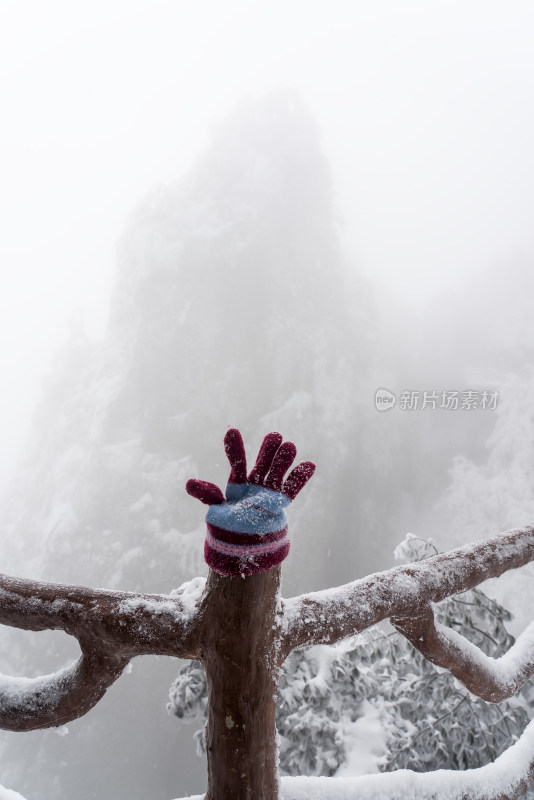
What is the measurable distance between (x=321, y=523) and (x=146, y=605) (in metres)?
13.2

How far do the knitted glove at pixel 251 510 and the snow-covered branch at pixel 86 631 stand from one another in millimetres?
143

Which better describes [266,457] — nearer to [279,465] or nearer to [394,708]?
[279,465]

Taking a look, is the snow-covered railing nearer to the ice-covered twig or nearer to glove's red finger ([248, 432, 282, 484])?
the ice-covered twig

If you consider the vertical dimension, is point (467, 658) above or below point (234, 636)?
below

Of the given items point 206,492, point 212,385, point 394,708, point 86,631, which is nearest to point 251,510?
point 206,492

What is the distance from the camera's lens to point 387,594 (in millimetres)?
980

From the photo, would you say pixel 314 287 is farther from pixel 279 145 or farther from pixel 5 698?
pixel 5 698

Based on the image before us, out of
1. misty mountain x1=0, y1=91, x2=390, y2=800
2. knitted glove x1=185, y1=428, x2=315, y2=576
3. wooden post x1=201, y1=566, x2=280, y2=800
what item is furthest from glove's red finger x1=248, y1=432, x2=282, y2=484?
misty mountain x1=0, y1=91, x2=390, y2=800

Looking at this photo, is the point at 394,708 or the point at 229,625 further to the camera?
the point at 394,708

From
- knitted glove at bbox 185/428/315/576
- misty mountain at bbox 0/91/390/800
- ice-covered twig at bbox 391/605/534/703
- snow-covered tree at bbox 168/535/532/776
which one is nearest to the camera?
knitted glove at bbox 185/428/315/576

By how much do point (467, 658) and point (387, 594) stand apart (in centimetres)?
38

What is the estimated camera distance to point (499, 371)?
14.8 meters

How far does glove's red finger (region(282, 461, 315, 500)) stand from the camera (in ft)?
2.68

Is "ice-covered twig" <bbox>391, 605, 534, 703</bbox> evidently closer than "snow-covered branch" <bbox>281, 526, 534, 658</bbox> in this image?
No
